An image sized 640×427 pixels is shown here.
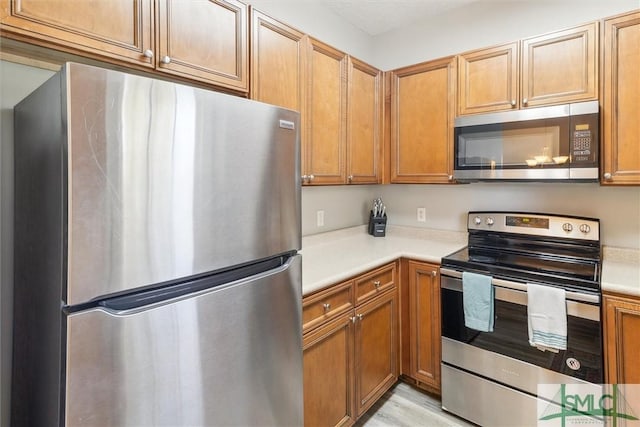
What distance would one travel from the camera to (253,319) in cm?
110

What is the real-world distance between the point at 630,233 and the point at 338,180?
1.70m

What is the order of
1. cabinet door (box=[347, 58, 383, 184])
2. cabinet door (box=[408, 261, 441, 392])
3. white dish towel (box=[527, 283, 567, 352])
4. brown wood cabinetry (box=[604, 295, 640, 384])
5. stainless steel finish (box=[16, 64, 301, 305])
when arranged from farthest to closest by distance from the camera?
1. cabinet door (box=[347, 58, 383, 184])
2. cabinet door (box=[408, 261, 441, 392])
3. white dish towel (box=[527, 283, 567, 352])
4. brown wood cabinetry (box=[604, 295, 640, 384])
5. stainless steel finish (box=[16, 64, 301, 305])

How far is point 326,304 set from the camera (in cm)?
156

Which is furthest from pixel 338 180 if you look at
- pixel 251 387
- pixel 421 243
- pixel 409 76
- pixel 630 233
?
pixel 630 233

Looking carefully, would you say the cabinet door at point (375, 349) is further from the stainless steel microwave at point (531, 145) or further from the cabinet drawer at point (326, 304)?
the stainless steel microwave at point (531, 145)

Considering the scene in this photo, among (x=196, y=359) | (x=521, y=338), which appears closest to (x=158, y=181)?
(x=196, y=359)

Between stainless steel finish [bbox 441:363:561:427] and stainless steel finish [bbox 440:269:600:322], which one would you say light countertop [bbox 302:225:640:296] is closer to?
stainless steel finish [bbox 440:269:600:322]

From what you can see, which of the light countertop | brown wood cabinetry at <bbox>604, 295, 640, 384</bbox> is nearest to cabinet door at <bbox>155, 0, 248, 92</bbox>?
the light countertop

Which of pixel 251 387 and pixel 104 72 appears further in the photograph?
pixel 251 387

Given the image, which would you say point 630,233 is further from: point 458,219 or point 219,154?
point 219,154

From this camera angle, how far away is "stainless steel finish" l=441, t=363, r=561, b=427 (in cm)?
167

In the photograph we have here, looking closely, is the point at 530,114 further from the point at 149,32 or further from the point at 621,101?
the point at 149,32

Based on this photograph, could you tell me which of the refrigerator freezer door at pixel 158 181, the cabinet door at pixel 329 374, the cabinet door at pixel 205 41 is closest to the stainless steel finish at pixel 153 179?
the refrigerator freezer door at pixel 158 181

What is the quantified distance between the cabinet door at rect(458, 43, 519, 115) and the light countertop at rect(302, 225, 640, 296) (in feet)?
3.02
